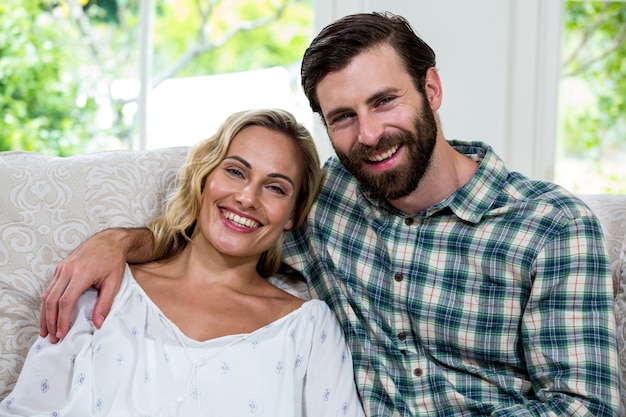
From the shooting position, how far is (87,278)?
1.69 m

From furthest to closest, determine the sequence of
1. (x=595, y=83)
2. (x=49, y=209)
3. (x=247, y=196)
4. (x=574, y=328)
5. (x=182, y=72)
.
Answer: (x=182, y=72)
(x=595, y=83)
(x=49, y=209)
(x=247, y=196)
(x=574, y=328)

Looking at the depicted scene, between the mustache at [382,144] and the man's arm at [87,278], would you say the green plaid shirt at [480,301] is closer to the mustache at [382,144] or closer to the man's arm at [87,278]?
the mustache at [382,144]

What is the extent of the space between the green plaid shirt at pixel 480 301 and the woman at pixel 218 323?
0.10m

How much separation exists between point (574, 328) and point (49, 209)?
46.8 inches

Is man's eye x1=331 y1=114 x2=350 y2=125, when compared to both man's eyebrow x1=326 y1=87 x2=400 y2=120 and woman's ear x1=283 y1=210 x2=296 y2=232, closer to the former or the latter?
man's eyebrow x1=326 y1=87 x2=400 y2=120

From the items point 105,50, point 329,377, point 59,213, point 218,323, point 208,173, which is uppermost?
point 105,50

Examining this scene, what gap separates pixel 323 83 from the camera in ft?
5.66

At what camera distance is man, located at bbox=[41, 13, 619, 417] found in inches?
60.7

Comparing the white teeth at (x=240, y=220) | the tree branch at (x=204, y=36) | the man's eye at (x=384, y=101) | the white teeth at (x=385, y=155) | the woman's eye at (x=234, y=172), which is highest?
the tree branch at (x=204, y=36)

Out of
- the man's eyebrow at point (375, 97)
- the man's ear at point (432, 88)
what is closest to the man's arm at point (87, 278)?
the man's eyebrow at point (375, 97)

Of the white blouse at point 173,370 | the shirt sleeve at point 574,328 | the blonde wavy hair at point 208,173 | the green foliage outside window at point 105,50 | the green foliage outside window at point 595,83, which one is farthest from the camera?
the green foliage outside window at point 105,50

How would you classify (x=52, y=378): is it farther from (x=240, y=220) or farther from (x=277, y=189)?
(x=277, y=189)

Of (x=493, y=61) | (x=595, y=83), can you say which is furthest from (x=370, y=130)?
(x=595, y=83)

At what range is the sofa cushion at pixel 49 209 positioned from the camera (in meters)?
1.79
